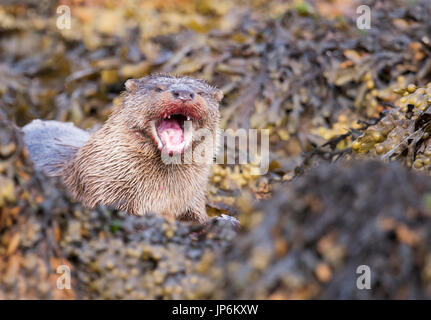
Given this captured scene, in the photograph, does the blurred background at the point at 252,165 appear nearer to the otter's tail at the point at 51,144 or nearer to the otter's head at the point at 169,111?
the otter's tail at the point at 51,144

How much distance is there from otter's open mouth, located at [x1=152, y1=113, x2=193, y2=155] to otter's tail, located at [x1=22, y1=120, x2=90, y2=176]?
0.93 metres

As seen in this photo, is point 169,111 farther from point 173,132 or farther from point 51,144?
point 51,144

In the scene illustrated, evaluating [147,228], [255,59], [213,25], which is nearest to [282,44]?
[255,59]

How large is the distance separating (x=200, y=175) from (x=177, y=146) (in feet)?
1.51

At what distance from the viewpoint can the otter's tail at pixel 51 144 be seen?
5.02 meters

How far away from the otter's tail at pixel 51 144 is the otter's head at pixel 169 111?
0.81 meters

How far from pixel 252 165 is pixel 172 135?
1929 mm

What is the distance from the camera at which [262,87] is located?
7125 mm

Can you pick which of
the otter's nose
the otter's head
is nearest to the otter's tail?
the otter's head

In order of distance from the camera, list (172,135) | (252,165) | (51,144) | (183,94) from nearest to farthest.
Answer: (183,94) → (172,135) → (51,144) → (252,165)

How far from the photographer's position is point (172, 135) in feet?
14.3

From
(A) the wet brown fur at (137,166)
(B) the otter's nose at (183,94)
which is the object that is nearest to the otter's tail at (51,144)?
(A) the wet brown fur at (137,166)

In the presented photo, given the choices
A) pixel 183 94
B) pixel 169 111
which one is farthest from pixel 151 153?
pixel 183 94

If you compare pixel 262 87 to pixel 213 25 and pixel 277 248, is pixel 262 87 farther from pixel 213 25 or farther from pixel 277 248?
pixel 277 248
